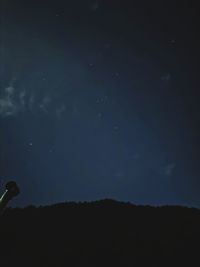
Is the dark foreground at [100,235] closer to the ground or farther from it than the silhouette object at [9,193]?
farther from it

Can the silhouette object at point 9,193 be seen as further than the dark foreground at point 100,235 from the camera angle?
No

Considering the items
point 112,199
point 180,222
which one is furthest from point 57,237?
point 180,222

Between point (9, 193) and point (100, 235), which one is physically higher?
point (100, 235)

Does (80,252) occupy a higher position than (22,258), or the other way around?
(80,252)

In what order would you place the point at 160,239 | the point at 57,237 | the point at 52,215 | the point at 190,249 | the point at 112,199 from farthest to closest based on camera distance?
1. the point at 112,199
2. the point at 52,215
3. the point at 57,237
4. the point at 160,239
5. the point at 190,249

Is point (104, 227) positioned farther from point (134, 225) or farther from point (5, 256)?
point (5, 256)

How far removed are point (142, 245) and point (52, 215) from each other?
10.4 metres

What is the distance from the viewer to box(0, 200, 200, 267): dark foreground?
2381 cm

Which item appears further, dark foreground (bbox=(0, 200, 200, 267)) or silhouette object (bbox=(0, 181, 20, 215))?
dark foreground (bbox=(0, 200, 200, 267))

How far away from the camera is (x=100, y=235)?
2734 cm

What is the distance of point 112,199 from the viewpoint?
3419 cm

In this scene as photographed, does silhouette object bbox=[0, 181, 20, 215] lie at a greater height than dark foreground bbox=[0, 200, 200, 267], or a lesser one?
lesser

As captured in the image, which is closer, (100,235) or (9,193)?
(9,193)

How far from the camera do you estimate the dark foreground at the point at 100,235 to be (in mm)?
23812
